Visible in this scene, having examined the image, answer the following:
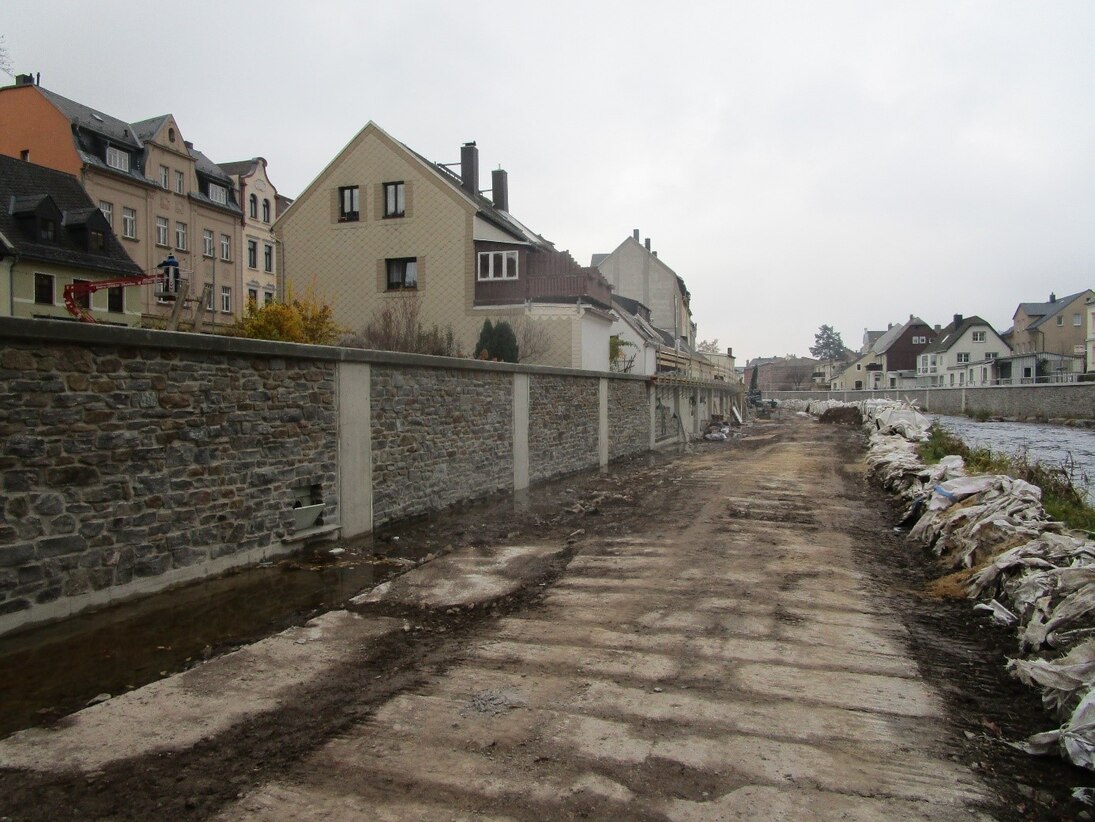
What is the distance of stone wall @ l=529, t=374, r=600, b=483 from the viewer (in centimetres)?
1444

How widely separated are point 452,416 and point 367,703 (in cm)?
717

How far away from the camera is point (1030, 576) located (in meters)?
5.35

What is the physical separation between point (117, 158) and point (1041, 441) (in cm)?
4138

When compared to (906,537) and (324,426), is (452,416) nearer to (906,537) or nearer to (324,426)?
(324,426)

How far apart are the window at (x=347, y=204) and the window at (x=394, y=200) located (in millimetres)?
1264

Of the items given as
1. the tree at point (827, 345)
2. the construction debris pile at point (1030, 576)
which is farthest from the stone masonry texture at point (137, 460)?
the tree at point (827, 345)

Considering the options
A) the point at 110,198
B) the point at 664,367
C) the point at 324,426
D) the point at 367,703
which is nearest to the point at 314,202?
the point at 110,198

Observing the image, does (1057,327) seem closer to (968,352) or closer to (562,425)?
(968,352)

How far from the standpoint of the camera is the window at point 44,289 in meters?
24.0

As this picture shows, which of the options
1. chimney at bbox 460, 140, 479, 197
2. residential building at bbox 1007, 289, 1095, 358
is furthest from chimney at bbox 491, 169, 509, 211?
residential building at bbox 1007, 289, 1095, 358

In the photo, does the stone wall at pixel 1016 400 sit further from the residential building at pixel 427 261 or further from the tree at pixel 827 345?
the tree at pixel 827 345

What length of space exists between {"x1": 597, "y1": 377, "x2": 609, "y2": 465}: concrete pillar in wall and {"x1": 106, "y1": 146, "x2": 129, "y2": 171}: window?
28303mm

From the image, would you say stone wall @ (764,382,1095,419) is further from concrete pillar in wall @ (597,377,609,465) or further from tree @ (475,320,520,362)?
tree @ (475,320,520,362)

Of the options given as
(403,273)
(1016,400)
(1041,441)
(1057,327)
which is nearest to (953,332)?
(1057,327)
